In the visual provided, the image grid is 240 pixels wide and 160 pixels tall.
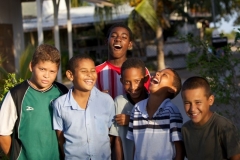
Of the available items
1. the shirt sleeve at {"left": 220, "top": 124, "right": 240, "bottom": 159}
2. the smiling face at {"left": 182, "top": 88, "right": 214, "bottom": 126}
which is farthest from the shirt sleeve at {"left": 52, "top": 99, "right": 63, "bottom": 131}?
the shirt sleeve at {"left": 220, "top": 124, "right": 240, "bottom": 159}

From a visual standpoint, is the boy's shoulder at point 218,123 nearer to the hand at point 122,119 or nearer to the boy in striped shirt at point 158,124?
the boy in striped shirt at point 158,124

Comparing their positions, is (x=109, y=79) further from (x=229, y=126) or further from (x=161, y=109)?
(x=229, y=126)

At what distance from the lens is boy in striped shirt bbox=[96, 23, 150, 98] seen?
3969 mm

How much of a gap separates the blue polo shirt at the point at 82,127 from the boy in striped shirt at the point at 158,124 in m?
0.22

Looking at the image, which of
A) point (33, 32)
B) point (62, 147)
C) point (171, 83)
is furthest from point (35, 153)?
point (33, 32)

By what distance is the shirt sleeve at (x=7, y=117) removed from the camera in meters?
3.49

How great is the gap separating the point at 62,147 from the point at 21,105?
449 mm

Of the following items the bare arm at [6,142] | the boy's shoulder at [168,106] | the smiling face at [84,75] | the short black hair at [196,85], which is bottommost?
the bare arm at [6,142]

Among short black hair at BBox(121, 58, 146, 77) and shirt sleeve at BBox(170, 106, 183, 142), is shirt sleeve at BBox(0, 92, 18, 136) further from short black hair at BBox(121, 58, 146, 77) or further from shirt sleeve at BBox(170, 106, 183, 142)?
shirt sleeve at BBox(170, 106, 183, 142)

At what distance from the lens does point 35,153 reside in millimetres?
3506

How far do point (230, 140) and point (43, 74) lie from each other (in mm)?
1451

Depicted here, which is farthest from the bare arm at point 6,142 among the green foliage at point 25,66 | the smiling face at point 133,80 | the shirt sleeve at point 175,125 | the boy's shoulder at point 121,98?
the green foliage at point 25,66

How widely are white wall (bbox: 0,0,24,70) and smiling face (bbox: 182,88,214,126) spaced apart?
9.52m

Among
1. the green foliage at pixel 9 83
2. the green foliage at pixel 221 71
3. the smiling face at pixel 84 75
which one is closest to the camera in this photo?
the smiling face at pixel 84 75
